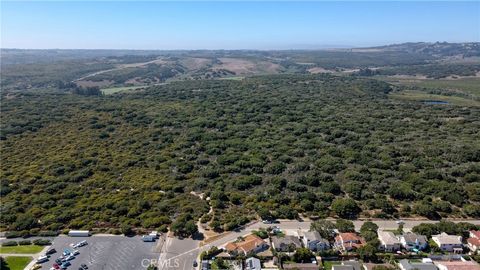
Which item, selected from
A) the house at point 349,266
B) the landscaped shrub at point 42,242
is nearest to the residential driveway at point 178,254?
the landscaped shrub at point 42,242

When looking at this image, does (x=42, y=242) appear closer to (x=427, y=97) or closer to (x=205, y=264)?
(x=205, y=264)

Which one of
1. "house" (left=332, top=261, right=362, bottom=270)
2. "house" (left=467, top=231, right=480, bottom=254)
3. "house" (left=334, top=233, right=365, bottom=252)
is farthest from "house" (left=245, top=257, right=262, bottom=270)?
"house" (left=467, top=231, right=480, bottom=254)

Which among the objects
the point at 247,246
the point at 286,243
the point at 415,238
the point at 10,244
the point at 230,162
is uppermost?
the point at 415,238

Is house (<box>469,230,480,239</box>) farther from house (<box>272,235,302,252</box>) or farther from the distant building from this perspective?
the distant building

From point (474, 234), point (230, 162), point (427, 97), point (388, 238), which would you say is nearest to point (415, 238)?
point (388, 238)

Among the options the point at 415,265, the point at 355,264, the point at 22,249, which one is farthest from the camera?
the point at 22,249

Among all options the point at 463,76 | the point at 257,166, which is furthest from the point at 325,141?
the point at 463,76

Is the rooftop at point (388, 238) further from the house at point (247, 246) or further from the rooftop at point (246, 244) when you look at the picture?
the rooftop at point (246, 244)
